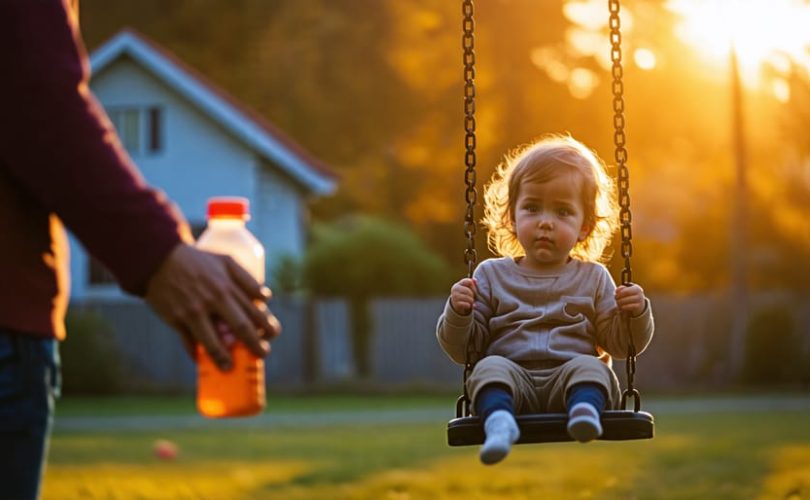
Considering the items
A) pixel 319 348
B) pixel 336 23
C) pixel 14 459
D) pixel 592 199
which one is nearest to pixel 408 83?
pixel 336 23

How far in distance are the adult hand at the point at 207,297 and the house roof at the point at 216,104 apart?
2635 cm

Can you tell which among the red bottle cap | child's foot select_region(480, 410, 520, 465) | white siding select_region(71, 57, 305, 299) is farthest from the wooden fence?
the red bottle cap

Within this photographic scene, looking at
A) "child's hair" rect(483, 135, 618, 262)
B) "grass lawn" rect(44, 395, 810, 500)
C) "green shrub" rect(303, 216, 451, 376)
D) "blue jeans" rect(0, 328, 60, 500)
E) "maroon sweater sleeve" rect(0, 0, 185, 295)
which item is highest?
"green shrub" rect(303, 216, 451, 376)

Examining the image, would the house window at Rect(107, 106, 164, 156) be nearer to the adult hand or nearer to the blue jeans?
the blue jeans

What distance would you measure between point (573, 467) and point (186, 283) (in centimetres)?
930

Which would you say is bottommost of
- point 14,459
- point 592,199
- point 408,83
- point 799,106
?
point 14,459

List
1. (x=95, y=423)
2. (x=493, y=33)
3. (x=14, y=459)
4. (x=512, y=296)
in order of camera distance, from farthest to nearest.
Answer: (x=493, y=33) < (x=95, y=423) < (x=512, y=296) < (x=14, y=459)

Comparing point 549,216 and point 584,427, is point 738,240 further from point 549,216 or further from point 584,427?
point 584,427

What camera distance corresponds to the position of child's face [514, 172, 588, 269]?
473cm

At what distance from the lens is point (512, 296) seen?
15.5ft

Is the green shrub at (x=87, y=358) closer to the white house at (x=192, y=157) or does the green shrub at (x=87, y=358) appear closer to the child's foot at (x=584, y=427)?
the white house at (x=192, y=157)

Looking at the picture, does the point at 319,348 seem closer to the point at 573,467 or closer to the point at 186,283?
the point at 573,467

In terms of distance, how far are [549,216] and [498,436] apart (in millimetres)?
980

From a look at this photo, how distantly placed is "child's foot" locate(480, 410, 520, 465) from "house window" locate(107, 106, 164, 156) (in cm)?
2600
